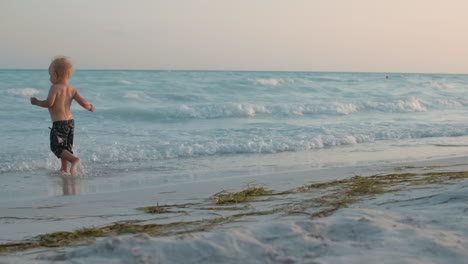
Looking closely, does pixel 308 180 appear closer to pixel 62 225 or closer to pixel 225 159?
pixel 225 159

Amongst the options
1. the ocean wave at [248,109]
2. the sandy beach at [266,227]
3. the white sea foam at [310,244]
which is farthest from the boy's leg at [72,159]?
the ocean wave at [248,109]

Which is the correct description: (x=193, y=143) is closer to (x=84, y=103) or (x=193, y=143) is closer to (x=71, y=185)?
(x=84, y=103)

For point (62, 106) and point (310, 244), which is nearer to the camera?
point (310, 244)

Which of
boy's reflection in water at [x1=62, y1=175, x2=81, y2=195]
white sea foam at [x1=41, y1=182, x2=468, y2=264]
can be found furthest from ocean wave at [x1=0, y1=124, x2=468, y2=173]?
white sea foam at [x1=41, y1=182, x2=468, y2=264]

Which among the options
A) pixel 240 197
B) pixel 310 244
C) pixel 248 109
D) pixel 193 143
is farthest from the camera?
pixel 248 109

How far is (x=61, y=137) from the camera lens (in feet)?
20.2

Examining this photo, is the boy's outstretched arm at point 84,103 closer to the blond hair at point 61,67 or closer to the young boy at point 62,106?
the young boy at point 62,106

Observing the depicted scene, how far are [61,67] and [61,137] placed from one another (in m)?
0.80

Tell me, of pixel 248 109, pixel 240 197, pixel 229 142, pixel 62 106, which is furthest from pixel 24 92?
pixel 240 197

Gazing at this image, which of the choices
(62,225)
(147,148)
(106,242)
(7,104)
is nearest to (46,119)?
(7,104)

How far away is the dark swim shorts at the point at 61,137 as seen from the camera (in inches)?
241

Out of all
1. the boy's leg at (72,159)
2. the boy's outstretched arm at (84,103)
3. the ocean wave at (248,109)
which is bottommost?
the boy's leg at (72,159)

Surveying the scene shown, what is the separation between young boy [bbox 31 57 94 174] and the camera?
599 centimetres

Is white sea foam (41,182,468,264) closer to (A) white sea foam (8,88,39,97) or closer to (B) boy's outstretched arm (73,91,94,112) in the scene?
(B) boy's outstretched arm (73,91,94,112)
